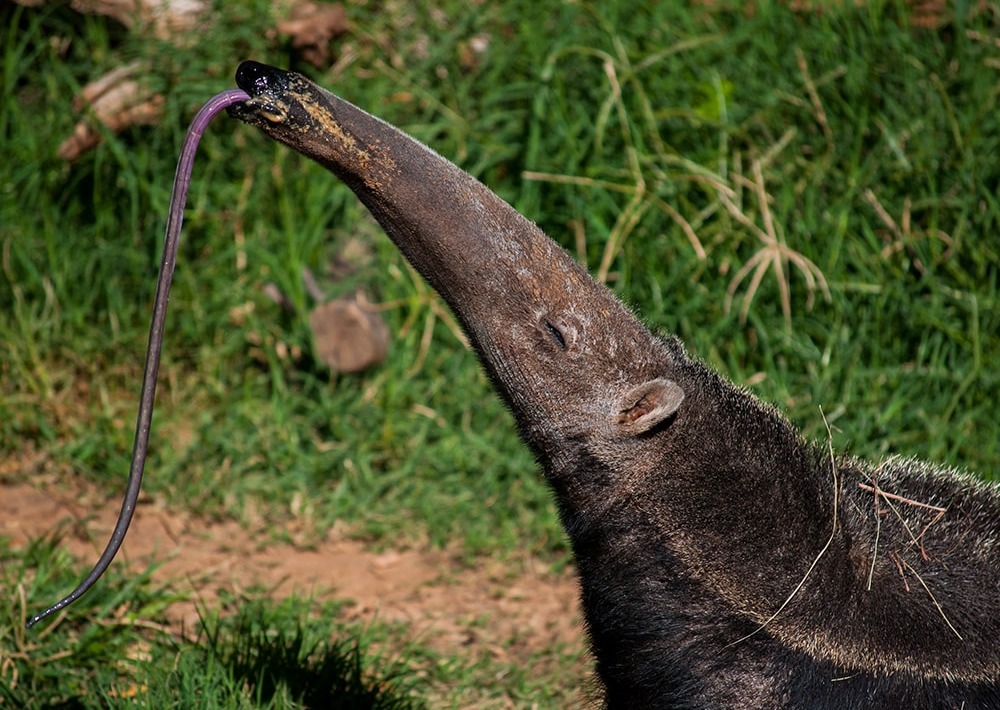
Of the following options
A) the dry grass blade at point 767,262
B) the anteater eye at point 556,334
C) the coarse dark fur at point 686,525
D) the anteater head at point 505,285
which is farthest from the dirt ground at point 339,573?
the anteater eye at point 556,334

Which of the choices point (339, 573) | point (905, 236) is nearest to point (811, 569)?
point (339, 573)

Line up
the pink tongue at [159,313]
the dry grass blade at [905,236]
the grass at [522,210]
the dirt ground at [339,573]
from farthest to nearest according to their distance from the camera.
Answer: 1. the dry grass blade at [905,236]
2. the grass at [522,210]
3. the dirt ground at [339,573]
4. the pink tongue at [159,313]

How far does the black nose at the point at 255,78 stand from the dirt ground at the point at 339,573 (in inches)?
91.0

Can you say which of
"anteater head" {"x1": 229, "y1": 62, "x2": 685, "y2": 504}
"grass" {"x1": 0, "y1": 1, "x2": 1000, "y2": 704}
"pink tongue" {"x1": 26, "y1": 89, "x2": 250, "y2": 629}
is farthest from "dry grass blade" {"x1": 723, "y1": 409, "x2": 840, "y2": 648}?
"grass" {"x1": 0, "y1": 1, "x2": 1000, "y2": 704}

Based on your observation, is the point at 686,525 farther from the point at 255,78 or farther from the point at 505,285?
the point at 255,78

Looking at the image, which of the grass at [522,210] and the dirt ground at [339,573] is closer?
the dirt ground at [339,573]

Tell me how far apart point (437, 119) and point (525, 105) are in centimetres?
43

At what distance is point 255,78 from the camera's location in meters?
2.49

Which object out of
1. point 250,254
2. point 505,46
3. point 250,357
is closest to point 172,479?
point 250,357

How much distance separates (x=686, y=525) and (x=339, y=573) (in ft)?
7.53

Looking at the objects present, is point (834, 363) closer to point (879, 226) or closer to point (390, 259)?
point (879, 226)

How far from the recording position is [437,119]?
595 cm

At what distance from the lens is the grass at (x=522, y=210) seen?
512cm

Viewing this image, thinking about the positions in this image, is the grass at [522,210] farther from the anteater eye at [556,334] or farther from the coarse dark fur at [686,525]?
the anteater eye at [556,334]
